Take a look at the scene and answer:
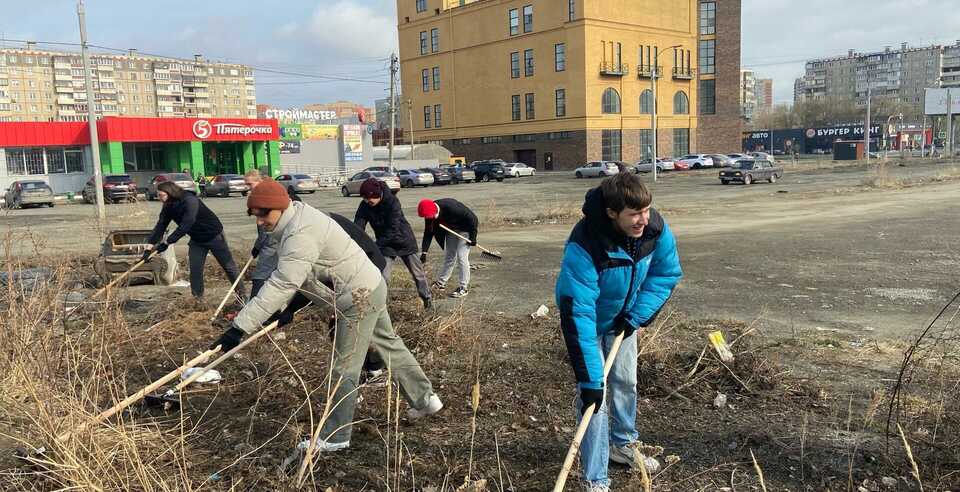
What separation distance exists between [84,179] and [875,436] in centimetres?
4706

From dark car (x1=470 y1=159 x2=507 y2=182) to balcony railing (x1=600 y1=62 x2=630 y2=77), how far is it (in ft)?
55.9

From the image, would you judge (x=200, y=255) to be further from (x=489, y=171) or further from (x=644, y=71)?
(x=644, y=71)

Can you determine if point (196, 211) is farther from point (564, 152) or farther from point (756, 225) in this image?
point (564, 152)

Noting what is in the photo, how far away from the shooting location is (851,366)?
217 inches

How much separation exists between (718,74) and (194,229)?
66.5 metres

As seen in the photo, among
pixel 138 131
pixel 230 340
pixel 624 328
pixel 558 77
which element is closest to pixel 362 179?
pixel 138 131

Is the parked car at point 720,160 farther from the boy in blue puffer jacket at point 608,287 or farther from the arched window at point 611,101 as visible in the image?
the boy in blue puffer jacket at point 608,287

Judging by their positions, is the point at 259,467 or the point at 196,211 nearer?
the point at 259,467

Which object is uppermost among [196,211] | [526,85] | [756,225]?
[526,85]

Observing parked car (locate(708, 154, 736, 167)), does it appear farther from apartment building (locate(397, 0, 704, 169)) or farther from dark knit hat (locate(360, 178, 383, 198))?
dark knit hat (locate(360, 178, 383, 198))

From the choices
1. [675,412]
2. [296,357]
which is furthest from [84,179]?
[675,412]

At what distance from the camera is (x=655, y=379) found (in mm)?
5008

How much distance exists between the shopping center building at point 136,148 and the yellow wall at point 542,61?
2284cm

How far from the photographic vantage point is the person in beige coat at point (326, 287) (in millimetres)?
3752
